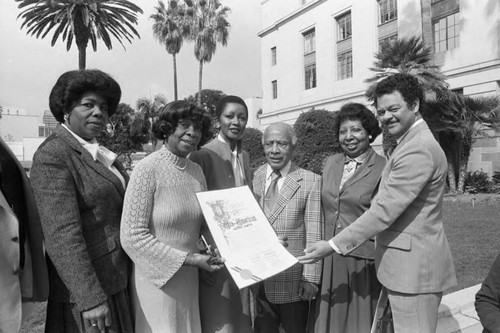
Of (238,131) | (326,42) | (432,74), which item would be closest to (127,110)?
(326,42)

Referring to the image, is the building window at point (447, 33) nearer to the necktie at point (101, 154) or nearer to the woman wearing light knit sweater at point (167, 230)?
the woman wearing light knit sweater at point (167, 230)

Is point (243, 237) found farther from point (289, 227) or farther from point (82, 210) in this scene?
point (82, 210)

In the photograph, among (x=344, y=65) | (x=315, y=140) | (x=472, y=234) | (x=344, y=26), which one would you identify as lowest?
(x=472, y=234)

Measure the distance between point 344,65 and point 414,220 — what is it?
2773 centimetres

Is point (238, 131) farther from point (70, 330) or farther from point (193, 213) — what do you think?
point (70, 330)

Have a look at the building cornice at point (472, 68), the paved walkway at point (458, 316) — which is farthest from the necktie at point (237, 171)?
the building cornice at point (472, 68)

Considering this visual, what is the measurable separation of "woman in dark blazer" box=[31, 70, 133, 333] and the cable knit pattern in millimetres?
106

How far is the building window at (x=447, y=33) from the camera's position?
823 inches

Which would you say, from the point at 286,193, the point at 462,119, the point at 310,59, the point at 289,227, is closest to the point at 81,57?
the point at 310,59

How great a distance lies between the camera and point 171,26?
36.5 metres

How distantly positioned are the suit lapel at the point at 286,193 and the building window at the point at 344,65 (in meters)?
26.6

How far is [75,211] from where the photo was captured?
2.04 meters

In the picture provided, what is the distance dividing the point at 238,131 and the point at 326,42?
2864 cm

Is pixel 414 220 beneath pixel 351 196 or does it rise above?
beneath
